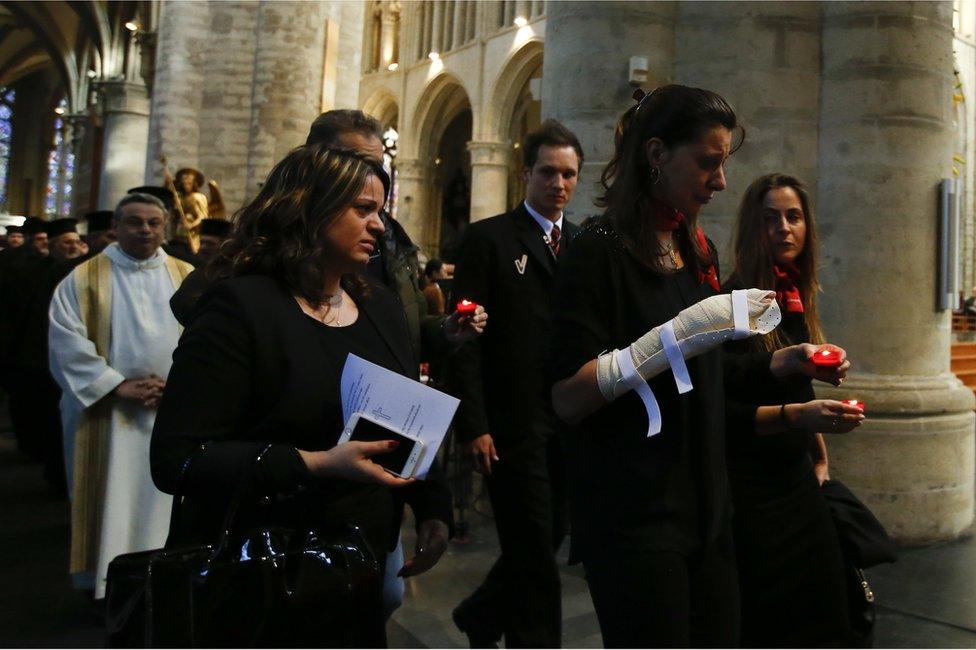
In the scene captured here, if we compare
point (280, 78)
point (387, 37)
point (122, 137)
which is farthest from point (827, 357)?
point (387, 37)

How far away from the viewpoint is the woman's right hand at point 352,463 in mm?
1482

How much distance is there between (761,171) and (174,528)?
3.85 m

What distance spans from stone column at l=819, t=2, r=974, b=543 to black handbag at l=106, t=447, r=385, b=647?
3.68 metres

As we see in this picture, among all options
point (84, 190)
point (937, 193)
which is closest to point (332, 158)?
point (937, 193)

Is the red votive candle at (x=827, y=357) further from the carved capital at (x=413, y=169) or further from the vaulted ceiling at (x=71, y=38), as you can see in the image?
the carved capital at (x=413, y=169)

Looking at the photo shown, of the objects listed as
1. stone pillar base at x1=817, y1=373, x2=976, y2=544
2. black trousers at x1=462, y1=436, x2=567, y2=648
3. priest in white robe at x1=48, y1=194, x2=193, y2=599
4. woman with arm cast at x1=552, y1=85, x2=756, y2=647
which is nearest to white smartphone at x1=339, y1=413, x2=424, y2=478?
woman with arm cast at x1=552, y1=85, x2=756, y2=647

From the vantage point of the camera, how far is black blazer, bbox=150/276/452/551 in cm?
149

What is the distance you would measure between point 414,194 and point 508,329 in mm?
27718

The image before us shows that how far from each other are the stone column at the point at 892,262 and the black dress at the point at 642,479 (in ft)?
10.2

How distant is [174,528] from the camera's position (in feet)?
5.31

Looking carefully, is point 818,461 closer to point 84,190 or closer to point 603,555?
point 603,555

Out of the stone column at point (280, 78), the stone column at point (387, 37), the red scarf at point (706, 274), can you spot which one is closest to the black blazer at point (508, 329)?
the red scarf at point (706, 274)

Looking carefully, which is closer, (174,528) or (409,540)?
(174,528)

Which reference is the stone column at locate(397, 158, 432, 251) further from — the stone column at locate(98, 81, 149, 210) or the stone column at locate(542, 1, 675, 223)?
the stone column at locate(542, 1, 675, 223)
